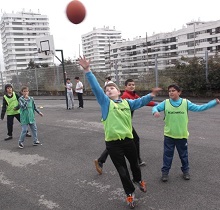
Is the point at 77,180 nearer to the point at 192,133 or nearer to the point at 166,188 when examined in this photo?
the point at 166,188

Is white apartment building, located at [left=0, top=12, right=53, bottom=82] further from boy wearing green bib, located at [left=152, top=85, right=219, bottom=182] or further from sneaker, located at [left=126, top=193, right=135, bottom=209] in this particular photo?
sneaker, located at [left=126, top=193, right=135, bottom=209]

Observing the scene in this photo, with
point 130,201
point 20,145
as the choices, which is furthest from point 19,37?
point 130,201

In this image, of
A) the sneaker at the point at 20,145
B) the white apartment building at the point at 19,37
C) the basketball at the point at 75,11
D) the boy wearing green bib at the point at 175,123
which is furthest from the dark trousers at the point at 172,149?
the white apartment building at the point at 19,37

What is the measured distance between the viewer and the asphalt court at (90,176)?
3.81m

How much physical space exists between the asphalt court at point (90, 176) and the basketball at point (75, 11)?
2.96 m

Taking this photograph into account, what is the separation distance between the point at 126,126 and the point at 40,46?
44.6 feet

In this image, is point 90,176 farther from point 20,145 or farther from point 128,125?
point 20,145

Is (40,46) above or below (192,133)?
above

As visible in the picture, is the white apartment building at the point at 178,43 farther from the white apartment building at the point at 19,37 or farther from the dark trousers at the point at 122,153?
the dark trousers at the point at 122,153

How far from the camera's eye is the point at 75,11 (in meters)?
5.31

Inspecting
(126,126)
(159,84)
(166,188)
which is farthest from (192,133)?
(159,84)

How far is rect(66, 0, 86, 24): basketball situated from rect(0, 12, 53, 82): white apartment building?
149 m

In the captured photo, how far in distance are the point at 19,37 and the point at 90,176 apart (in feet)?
534

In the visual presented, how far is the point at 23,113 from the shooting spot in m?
7.01
